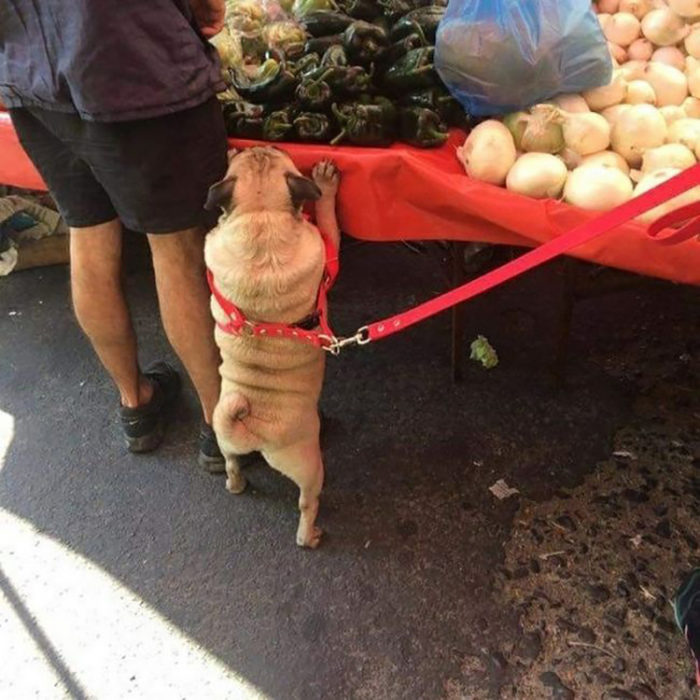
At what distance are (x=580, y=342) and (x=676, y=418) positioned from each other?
1.80ft

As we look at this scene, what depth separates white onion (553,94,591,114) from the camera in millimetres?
2225

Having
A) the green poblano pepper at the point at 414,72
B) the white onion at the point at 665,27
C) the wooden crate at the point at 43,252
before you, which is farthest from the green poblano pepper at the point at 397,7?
the wooden crate at the point at 43,252

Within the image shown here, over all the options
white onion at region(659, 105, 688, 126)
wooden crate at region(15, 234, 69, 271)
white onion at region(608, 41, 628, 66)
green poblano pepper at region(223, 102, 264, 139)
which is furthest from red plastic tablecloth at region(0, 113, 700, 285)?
wooden crate at region(15, 234, 69, 271)

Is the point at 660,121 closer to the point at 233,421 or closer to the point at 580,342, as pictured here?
the point at 580,342

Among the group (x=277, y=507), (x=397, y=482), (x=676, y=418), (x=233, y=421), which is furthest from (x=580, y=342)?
(x=233, y=421)

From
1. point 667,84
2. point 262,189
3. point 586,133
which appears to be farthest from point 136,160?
point 667,84

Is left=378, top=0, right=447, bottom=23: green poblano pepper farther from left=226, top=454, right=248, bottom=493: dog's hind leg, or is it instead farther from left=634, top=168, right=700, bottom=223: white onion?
left=226, top=454, right=248, bottom=493: dog's hind leg

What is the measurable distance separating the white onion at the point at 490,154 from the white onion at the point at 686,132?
1.69 ft

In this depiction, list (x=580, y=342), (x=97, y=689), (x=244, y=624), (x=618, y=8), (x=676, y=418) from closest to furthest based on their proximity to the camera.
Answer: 1. (x=97, y=689)
2. (x=244, y=624)
3. (x=618, y=8)
4. (x=676, y=418)
5. (x=580, y=342)

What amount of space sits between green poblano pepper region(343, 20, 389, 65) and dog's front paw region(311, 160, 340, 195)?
47cm

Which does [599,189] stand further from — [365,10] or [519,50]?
[365,10]

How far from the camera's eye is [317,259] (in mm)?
2051

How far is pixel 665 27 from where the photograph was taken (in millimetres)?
2359

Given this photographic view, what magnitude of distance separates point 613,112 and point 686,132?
232 mm
